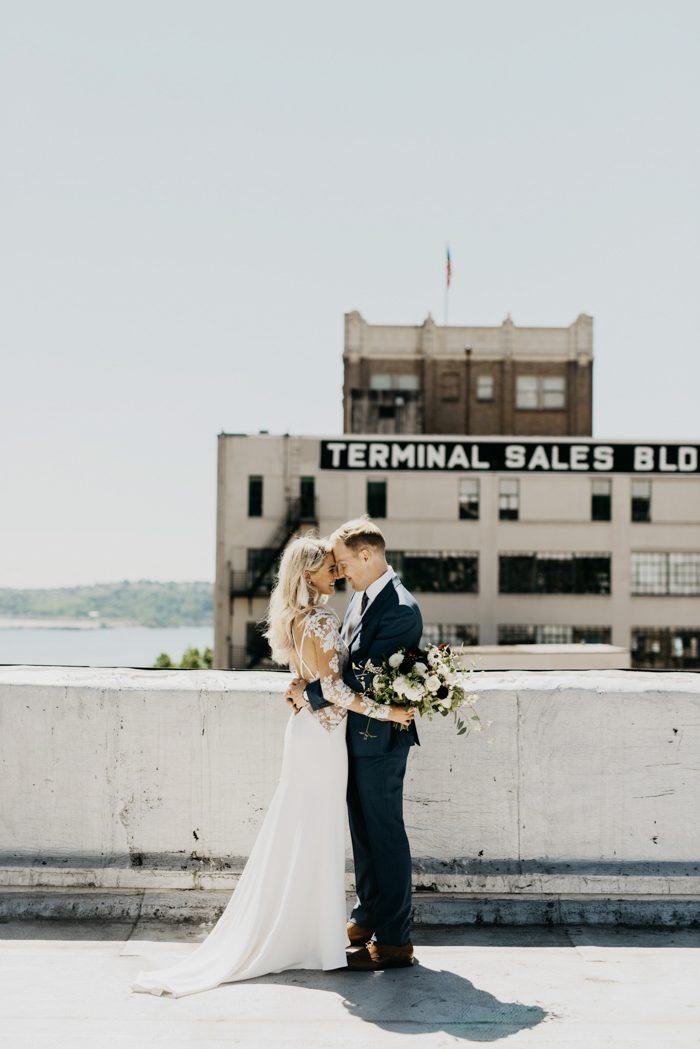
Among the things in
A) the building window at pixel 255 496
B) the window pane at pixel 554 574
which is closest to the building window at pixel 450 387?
the window pane at pixel 554 574

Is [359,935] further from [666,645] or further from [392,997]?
[666,645]

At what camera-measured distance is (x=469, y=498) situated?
6200cm

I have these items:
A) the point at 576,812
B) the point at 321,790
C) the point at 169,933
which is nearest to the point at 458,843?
the point at 576,812

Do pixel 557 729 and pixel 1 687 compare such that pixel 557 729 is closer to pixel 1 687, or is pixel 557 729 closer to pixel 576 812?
pixel 576 812

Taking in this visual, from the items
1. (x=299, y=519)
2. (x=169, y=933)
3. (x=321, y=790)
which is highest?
(x=299, y=519)

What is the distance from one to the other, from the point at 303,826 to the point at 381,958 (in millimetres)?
713

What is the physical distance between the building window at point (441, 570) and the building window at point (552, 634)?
314 centimetres

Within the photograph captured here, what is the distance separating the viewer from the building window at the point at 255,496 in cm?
6016

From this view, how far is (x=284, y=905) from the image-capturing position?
5.01 metres

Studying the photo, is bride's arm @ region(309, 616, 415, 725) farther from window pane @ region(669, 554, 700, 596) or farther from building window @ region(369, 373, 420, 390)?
building window @ region(369, 373, 420, 390)

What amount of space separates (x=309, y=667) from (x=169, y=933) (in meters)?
1.71

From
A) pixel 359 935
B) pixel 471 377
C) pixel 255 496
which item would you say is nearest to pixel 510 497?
pixel 471 377

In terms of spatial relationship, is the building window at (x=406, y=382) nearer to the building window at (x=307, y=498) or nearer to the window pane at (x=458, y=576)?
the building window at (x=307, y=498)

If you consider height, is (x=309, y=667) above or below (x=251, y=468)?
below
